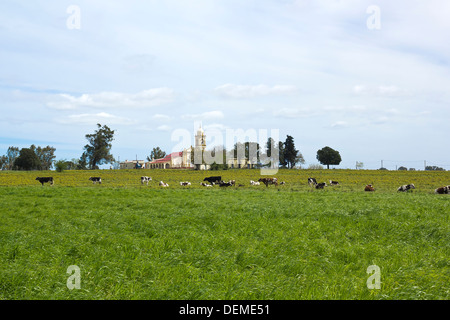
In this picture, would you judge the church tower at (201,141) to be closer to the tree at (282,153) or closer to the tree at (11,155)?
the tree at (282,153)

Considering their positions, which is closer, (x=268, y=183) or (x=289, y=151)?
(x=268, y=183)

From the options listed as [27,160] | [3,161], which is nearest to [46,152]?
[3,161]

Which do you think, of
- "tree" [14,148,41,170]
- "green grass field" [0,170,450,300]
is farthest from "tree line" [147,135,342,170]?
"green grass field" [0,170,450,300]

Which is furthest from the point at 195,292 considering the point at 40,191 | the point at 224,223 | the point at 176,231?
the point at 40,191

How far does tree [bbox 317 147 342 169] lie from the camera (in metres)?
121

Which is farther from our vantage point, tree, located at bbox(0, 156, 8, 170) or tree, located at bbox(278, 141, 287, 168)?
tree, located at bbox(0, 156, 8, 170)

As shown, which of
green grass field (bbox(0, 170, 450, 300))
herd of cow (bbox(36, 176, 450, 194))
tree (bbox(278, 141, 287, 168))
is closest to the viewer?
green grass field (bbox(0, 170, 450, 300))

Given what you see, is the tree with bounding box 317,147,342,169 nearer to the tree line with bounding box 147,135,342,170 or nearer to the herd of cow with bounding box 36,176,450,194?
the tree line with bounding box 147,135,342,170

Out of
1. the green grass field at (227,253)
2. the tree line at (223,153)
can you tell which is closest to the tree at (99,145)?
the tree line at (223,153)

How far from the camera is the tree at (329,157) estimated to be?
121 m

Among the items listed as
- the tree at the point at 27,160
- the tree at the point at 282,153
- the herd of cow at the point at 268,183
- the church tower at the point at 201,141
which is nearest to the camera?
the herd of cow at the point at 268,183

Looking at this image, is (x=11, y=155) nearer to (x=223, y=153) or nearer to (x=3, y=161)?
(x=3, y=161)

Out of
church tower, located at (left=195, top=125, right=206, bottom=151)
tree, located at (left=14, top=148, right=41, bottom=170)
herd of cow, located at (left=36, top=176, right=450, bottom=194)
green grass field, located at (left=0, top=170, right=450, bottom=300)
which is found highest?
church tower, located at (left=195, top=125, right=206, bottom=151)

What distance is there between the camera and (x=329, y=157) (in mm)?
121188
